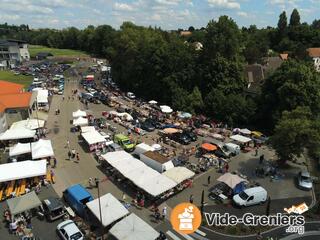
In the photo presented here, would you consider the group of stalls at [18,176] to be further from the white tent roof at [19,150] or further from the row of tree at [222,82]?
the row of tree at [222,82]

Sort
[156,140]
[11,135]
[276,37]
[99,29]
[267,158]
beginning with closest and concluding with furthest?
[267,158], [11,135], [156,140], [276,37], [99,29]

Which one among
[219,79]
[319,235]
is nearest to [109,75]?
[219,79]

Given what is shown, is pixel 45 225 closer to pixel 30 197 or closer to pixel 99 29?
pixel 30 197

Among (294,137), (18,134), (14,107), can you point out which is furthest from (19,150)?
(294,137)

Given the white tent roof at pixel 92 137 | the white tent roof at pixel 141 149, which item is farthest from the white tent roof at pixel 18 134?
the white tent roof at pixel 141 149

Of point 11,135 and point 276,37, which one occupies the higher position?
point 276,37

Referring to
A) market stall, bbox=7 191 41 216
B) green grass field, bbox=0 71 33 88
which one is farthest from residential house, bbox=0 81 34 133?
green grass field, bbox=0 71 33 88
